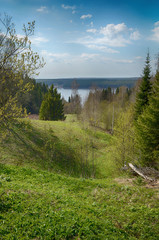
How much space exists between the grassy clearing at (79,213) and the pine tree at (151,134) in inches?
276

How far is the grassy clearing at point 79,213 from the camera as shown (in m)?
5.74

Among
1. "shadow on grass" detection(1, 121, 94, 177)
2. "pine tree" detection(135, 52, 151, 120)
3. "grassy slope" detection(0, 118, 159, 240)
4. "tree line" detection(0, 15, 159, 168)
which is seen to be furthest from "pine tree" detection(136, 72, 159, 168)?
"shadow on grass" detection(1, 121, 94, 177)

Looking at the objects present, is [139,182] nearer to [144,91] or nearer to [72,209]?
[72,209]

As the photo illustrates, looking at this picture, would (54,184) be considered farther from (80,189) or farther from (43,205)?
(43,205)

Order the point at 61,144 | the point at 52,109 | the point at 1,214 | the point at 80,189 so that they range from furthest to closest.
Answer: the point at 52,109
the point at 61,144
the point at 80,189
the point at 1,214

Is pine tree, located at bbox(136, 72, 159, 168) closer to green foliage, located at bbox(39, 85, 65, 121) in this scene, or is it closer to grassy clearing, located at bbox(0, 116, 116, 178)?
grassy clearing, located at bbox(0, 116, 116, 178)

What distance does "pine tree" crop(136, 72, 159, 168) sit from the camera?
1529 centimetres

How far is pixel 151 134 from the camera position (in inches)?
607

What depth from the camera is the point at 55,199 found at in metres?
8.03

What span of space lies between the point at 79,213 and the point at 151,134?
11.0 m

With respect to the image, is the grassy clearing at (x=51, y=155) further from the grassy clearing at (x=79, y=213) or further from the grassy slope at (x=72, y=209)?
the grassy clearing at (x=79, y=213)

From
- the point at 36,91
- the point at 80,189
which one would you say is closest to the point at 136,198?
the point at 80,189

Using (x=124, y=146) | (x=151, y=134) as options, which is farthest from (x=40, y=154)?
(x=151, y=134)

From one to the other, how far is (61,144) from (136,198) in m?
17.7
